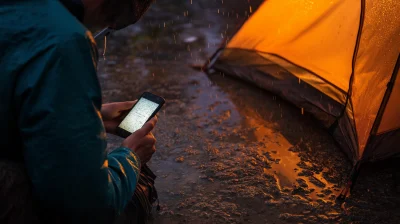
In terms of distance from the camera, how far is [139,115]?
7.12ft

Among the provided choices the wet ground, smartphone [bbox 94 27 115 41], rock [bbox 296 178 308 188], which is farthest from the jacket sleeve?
rock [bbox 296 178 308 188]

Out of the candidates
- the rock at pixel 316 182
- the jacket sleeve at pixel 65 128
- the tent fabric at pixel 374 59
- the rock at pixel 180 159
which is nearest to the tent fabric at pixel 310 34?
the tent fabric at pixel 374 59

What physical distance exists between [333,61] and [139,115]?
2082mm

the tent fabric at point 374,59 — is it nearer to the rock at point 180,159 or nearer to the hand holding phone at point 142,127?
the rock at point 180,159

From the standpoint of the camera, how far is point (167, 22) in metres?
6.83

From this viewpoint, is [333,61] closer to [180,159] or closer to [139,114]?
[180,159]

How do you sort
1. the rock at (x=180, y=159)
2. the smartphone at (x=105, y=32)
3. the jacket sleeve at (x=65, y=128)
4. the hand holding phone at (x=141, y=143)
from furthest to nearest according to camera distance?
the rock at (x=180, y=159), the smartphone at (x=105, y=32), the hand holding phone at (x=141, y=143), the jacket sleeve at (x=65, y=128)

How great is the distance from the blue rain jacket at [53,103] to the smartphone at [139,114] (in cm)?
80

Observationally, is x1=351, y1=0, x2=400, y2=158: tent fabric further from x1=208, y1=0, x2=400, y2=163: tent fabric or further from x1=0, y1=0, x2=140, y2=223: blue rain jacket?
x1=0, y1=0, x2=140, y2=223: blue rain jacket

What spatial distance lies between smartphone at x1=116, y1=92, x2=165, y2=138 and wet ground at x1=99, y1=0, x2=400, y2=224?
83 centimetres

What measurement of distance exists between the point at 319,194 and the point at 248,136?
2.87 ft

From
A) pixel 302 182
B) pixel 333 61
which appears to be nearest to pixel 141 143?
pixel 302 182

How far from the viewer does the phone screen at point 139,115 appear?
209 centimetres

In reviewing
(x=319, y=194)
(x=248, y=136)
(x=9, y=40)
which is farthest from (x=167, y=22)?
(x=9, y=40)
